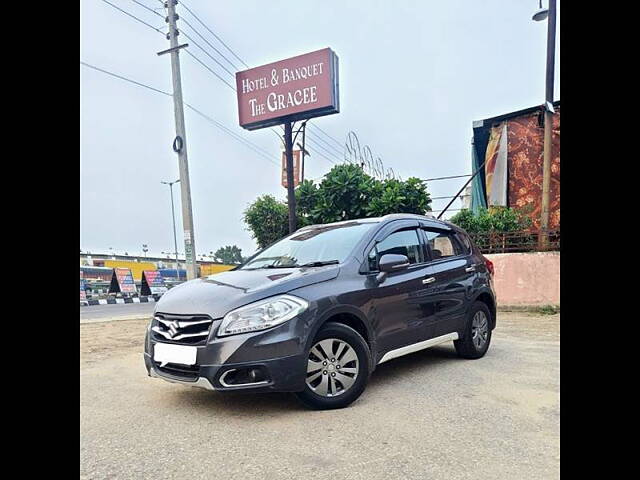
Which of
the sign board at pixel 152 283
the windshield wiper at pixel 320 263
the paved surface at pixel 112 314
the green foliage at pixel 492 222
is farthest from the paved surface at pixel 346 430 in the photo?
the sign board at pixel 152 283

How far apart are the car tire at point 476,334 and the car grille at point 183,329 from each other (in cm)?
295

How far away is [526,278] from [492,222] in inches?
71.9

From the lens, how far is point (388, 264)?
3.82 meters

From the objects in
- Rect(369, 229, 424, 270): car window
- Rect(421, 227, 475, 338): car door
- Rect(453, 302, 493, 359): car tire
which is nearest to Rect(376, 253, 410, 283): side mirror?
Rect(369, 229, 424, 270): car window

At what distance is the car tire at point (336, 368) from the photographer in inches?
130

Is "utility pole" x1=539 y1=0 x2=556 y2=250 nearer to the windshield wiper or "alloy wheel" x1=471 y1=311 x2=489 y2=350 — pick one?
"alloy wheel" x1=471 y1=311 x2=489 y2=350

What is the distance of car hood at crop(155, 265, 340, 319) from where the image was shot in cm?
325

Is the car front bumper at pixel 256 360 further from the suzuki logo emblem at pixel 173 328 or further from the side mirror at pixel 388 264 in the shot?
the side mirror at pixel 388 264

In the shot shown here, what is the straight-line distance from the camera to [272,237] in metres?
13.1

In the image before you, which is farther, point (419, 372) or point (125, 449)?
point (419, 372)

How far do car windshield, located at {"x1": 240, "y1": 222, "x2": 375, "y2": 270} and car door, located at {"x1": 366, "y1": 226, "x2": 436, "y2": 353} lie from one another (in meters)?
0.25
